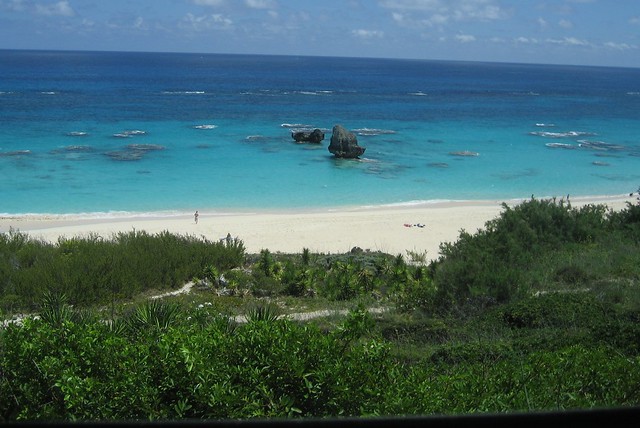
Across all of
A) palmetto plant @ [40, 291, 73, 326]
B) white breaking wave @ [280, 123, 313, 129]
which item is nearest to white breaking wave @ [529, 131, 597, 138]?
white breaking wave @ [280, 123, 313, 129]

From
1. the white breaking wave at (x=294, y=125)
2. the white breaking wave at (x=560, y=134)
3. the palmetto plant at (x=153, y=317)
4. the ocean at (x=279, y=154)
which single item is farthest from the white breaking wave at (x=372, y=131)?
the palmetto plant at (x=153, y=317)

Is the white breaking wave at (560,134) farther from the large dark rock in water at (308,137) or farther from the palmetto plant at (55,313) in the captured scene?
the palmetto plant at (55,313)

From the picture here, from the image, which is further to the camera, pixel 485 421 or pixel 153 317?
pixel 153 317

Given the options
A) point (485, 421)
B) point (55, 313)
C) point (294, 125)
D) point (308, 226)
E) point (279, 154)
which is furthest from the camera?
point (294, 125)

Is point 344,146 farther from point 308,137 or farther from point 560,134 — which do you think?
point 560,134

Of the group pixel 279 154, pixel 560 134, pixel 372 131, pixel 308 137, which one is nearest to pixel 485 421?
pixel 279 154

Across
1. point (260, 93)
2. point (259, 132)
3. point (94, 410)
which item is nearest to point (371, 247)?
point (94, 410)

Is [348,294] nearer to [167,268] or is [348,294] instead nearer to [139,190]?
[167,268]
